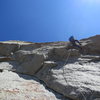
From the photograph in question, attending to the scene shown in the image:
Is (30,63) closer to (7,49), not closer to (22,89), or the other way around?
(22,89)

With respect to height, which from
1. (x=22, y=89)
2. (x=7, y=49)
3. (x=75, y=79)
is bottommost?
(x=75, y=79)

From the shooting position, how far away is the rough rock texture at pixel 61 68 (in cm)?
835

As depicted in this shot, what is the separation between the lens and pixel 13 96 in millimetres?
7891

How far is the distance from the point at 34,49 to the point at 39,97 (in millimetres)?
8090

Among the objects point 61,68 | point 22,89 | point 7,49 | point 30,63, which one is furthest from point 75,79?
point 7,49

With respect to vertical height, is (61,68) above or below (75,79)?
above

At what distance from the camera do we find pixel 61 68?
10.9 m

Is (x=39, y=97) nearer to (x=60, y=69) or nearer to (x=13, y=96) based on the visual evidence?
(x=13, y=96)

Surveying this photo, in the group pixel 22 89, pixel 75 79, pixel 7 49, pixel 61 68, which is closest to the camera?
pixel 22 89

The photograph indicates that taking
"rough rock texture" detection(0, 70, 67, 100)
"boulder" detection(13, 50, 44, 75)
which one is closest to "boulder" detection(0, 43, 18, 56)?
"boulder" detection(13, 50, 44, 75)

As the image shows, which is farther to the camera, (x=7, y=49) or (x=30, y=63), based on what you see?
(x=7, y=49)

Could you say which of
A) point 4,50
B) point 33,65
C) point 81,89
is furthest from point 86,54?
point 4,50

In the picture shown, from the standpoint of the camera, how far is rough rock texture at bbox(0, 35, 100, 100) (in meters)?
8.35

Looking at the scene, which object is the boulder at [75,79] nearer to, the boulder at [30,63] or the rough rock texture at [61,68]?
the rough rock texture at [61,68]
